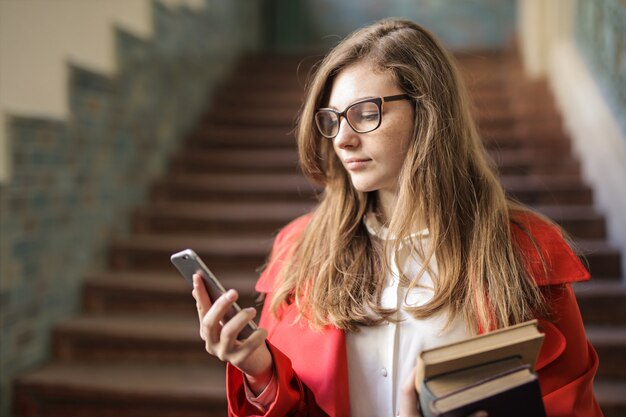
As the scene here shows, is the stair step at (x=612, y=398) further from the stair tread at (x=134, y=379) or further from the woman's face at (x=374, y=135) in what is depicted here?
the woman's face at (x=374, y=135)

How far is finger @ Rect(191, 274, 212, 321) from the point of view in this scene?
1.17 m

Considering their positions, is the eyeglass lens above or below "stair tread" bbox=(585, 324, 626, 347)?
above

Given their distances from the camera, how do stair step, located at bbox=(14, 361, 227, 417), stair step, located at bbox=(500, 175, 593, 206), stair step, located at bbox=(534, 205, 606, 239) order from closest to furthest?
stair step, located at bbox=(14, 361, 227, 417) < stair step, located at bbox=(534, 205, 606, 239) < stair step, located at bbox=(500, 175, 593, 206)

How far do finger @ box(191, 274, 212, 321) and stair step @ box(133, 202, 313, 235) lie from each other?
8.71ft

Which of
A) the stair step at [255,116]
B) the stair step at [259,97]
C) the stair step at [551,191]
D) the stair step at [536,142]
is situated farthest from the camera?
the stair step at [259,97]

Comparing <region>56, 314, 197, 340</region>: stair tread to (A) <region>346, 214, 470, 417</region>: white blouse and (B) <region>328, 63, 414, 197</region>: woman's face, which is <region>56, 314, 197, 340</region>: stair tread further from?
(B) <region>328, 63, 414, 197</region>: woman's face

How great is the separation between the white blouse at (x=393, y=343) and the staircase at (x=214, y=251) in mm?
811

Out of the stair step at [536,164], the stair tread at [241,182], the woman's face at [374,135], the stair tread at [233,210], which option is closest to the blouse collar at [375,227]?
the woman's face at [374,135]

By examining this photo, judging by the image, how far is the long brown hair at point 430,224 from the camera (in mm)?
1325

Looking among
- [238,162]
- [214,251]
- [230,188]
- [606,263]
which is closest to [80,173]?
[214,251]

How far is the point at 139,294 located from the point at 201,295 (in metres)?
2.42

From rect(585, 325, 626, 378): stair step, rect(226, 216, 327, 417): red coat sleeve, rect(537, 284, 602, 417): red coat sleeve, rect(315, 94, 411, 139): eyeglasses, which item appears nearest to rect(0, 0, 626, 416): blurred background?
rect(585, 325, 626, 378): stair step

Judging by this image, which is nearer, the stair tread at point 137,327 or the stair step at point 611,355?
the stair step at point 611,355

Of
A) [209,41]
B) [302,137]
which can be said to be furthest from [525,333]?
[209,41]
